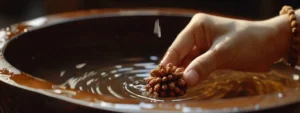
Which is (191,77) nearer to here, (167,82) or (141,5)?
(167,82)

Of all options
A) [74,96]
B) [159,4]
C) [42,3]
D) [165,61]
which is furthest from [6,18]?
[74,96]

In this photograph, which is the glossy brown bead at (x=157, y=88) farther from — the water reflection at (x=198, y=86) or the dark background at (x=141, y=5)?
the dark background at (x=141, y=5)

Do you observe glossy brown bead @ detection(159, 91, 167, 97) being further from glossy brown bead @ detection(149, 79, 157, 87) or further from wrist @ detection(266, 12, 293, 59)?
wrist @ detection(266, 12, 293, 59)

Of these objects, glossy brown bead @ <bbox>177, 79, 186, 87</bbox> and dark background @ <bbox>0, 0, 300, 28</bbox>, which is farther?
dark background @ <bbox>0, 0, 300, 28</bbox>

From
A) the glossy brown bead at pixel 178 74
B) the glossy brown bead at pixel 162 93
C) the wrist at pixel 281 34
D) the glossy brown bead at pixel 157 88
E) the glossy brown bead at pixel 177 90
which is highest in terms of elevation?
the wrist at pixel 281 34

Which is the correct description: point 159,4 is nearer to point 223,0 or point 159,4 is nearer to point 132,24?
point 223,0

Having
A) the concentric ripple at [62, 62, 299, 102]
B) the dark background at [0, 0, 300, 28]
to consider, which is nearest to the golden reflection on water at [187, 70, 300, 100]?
the concentric ripple at [62, 62, 299, 102]

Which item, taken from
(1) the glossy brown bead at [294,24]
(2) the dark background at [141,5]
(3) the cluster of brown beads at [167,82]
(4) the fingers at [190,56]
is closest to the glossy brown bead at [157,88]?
(3) the cluster of brown beads at [167,82]

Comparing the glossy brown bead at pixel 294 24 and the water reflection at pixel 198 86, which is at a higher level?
the glossy brown bead at pixel 294 24
